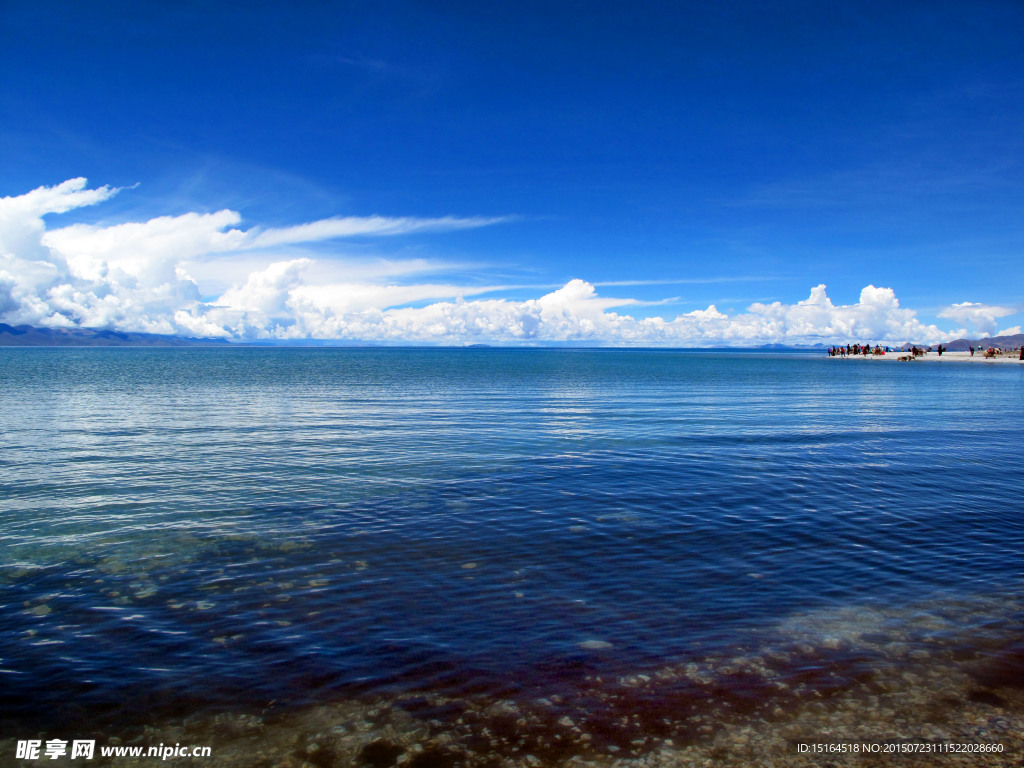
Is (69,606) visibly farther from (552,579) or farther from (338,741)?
(552,579)

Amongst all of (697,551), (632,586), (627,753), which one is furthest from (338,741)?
(697,551)

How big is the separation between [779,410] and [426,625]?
142 ft

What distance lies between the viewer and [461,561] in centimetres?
1426

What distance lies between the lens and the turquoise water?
9742mm

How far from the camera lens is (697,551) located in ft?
48.9

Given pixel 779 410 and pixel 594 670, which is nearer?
pixel 594 670

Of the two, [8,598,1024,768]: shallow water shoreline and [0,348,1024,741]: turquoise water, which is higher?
[0,348,1024,741]: turquoise water

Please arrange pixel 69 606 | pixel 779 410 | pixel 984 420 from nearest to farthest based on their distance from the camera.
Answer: pixel 69 606
pixel 984 420
pixel 779 410

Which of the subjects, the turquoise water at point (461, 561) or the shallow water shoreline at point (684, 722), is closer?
the shallow water shoreline at point (684, 722)

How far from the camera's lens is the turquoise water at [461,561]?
9742 millimetres

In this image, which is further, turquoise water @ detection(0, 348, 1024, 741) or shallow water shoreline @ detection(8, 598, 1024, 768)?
turquoise water @ detection(0, 348, 1024, 741)

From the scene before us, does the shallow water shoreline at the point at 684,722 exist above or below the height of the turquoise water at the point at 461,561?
below

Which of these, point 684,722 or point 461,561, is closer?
point 684,722

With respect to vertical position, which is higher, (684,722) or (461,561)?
(461,561)
